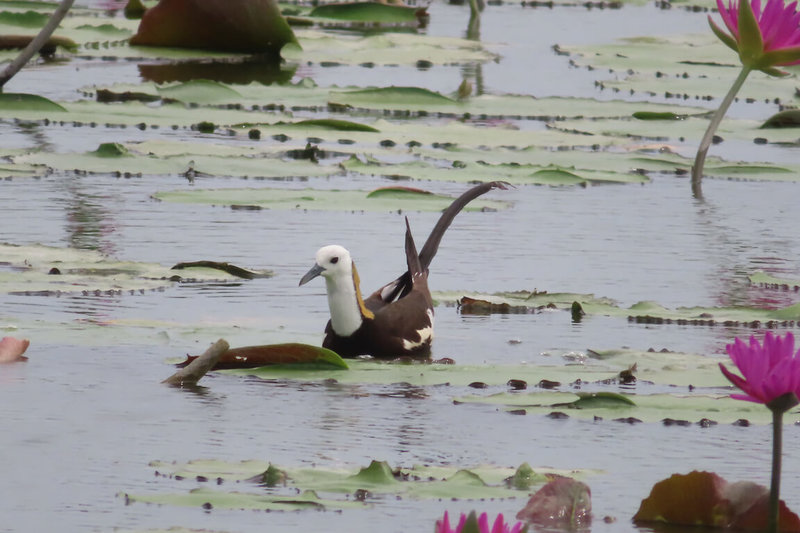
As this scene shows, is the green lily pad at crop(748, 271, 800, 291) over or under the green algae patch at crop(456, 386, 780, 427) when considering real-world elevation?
under

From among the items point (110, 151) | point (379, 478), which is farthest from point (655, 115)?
point (379, 478)

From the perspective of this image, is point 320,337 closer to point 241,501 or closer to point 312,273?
point 312,273

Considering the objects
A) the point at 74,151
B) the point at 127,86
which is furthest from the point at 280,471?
the point at 127,86

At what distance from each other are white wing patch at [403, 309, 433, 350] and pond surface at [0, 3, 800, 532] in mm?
95

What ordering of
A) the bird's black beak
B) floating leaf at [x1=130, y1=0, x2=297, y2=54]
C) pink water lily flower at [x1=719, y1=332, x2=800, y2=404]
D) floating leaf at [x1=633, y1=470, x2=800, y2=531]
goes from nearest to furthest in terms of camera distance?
pink water lily flower at [x1=719, y1=332, x2=800, y2=404] < floating leaf at [x1=633, y1=470, x2=800, y2=531] < the bird's black beak < floating leaf at [x1=130, y1=0, x2=297, y2=54]

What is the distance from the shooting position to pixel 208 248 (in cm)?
571

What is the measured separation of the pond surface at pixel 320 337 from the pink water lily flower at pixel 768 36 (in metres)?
0.65

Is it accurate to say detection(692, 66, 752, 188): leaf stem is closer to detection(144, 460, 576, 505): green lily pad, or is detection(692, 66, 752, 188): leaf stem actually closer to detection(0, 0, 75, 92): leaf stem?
detection(0, 0, 75, 92): leaf stem

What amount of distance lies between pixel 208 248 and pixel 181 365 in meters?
1.56

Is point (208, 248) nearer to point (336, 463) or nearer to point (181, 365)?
point (181, 365)

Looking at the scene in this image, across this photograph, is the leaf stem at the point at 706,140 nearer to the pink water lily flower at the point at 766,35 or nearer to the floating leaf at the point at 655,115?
the pink water lily flower at the point at 766,35

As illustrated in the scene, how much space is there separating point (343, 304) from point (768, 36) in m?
2.71

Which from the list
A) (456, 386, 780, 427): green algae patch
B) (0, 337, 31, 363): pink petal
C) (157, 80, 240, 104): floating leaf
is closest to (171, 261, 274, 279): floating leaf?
(0, 337, 31, 363): pink petal

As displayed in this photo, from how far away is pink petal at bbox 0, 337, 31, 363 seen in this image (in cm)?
414
